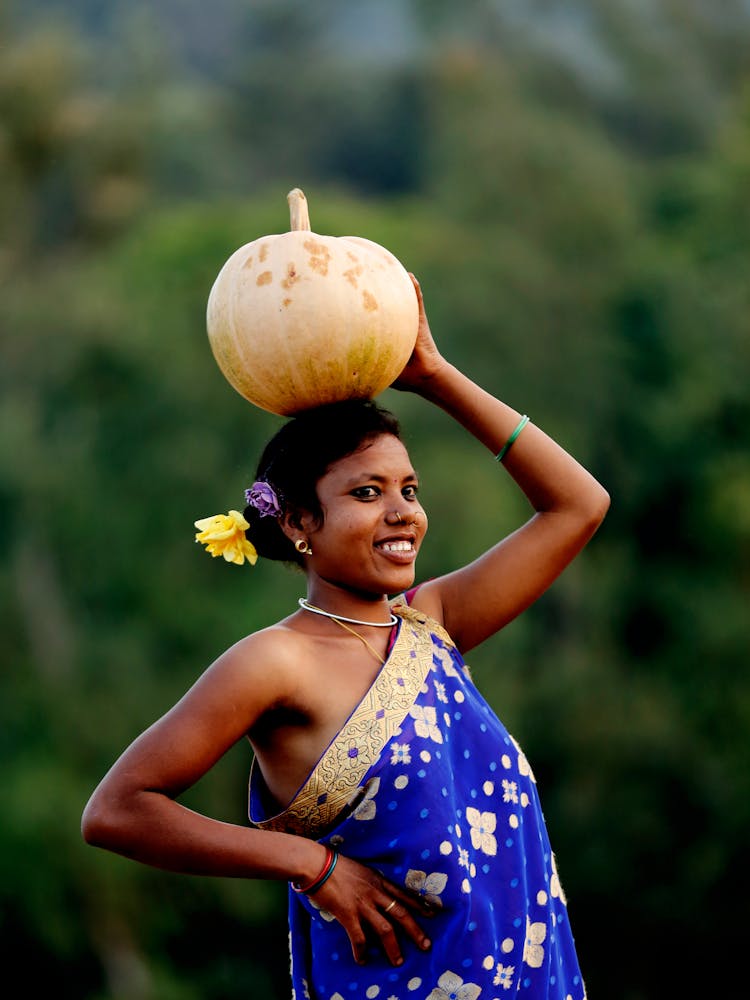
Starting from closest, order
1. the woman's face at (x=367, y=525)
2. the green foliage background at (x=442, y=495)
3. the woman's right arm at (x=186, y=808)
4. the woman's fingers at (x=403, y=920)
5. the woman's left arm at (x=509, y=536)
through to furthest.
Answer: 1. the woman's right arm at (x=186, y=808)
2. the woman's fingers at (x=403, y=920)
3. the woman's face at (x=367, y=525)
4. the woman's left arm at (x=509, y=536)
5. the green foliage background at (x=442, y=495)

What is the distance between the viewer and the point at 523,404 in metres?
23.3

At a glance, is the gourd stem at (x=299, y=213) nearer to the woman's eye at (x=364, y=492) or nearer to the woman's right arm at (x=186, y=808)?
the woman's eye at (x=364, y=492)

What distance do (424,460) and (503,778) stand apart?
56.8 feet

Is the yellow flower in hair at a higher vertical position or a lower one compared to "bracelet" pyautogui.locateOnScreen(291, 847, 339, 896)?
higher

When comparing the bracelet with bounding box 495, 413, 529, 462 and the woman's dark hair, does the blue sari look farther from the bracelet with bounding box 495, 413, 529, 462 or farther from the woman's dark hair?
the bracelet with bounding box 495, 413, 529, 462

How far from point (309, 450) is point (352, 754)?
553 mm

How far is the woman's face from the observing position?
2.78 meters

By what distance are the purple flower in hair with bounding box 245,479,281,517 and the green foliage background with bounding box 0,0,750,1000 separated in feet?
48.7

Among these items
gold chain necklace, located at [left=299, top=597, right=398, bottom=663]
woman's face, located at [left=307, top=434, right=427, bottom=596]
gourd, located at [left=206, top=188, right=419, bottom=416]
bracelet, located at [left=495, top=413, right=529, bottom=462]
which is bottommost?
gold chain necklace, located at [left=299, top=597, right=398, bottom=663]

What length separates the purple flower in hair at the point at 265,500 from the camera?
2840mm

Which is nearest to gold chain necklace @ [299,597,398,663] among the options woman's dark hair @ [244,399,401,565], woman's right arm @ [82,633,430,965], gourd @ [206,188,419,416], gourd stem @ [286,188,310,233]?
woman's dark hair @ [244,399,401,565]

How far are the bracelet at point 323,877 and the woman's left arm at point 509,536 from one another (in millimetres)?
582

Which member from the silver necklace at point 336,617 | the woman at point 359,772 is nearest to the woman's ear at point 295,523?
the woman at point 359,772

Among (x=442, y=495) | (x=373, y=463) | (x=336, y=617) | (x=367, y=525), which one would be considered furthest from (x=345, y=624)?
(x=442, y=495)
